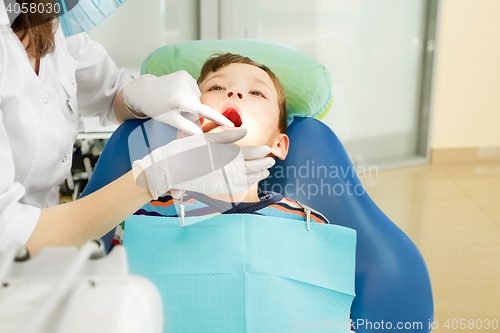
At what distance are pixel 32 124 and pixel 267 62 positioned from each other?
0.67 meters

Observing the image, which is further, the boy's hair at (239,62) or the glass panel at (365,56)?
the glass panel at (365,56)

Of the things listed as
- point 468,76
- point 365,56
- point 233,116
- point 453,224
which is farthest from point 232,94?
point 468,76

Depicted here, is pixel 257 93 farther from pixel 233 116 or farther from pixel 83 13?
pixel 83 13

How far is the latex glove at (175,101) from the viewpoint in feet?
2.80

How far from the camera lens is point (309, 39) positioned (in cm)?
243

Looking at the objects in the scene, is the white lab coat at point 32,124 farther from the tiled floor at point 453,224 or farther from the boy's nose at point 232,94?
the tiled floor at point 453,224

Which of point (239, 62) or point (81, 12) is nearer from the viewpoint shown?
point (81, 12)

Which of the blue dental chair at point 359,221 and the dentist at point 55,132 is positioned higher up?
the dentist at point 55,132

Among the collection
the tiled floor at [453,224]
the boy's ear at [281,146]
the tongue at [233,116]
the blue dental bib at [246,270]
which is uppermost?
the tongue at [233,116]

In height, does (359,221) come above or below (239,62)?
below

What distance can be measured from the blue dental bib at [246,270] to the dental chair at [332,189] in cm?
7

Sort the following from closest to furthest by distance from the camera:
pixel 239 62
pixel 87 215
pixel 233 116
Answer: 1. pixel 87 215
2. pixel 233 116
3. pixel 239 62

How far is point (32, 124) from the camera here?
2.37 ft

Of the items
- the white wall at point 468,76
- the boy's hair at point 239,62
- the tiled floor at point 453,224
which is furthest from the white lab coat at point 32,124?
the white wall at point 468,76
